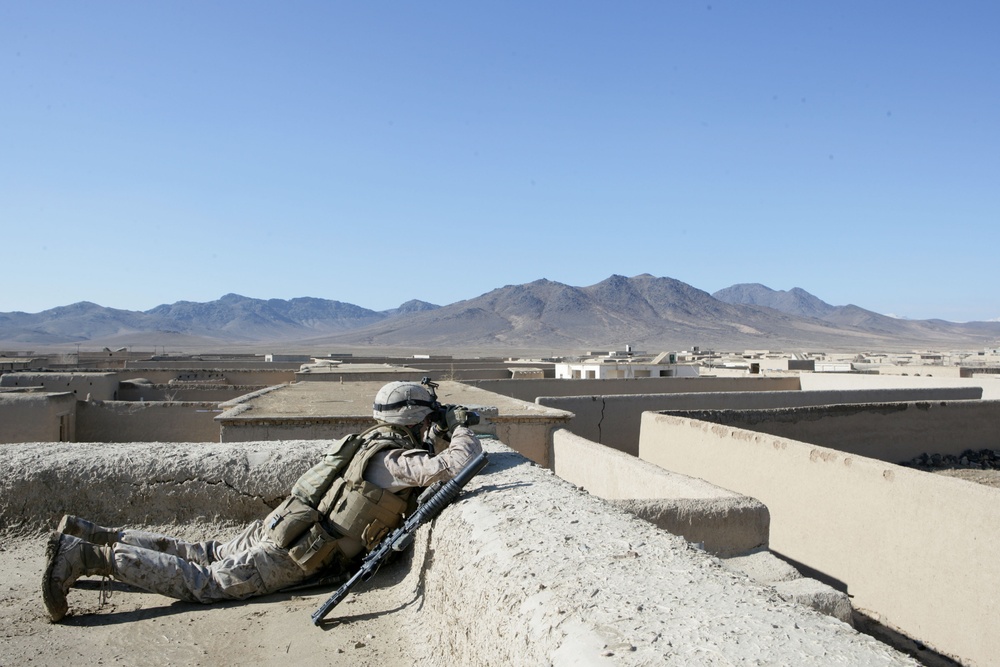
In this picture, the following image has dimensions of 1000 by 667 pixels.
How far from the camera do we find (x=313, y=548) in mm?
3498

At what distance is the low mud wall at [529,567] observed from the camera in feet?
5.78

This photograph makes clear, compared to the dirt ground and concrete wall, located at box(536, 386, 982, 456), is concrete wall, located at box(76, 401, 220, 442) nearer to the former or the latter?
concrete wall, located at box(536, 386, 982, 456)

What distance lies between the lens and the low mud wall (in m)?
1.76

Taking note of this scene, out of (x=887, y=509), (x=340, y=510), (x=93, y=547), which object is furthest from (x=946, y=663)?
(x=93, y=547)

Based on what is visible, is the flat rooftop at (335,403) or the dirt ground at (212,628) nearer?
the dirt ground at (212,628)

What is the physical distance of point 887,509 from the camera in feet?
17.6

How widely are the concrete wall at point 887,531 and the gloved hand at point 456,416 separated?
3.29 metres

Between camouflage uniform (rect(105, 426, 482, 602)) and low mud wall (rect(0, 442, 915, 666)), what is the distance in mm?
259

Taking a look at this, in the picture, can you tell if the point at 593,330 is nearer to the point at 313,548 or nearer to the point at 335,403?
the point at 335,403

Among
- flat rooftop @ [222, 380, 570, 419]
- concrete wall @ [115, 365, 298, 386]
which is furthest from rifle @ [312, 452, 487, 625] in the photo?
concrete wall @ [115, 365, 298, 386]

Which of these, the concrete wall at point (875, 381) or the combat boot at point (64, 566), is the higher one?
the combat boot at point (64, 566)

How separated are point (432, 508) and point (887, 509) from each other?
3.75 m

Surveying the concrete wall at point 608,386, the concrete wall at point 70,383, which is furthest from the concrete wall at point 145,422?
the concrete wall at point 608,386

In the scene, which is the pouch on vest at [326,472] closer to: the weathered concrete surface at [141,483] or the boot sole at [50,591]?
the weathered concrete surface at [141,483]
